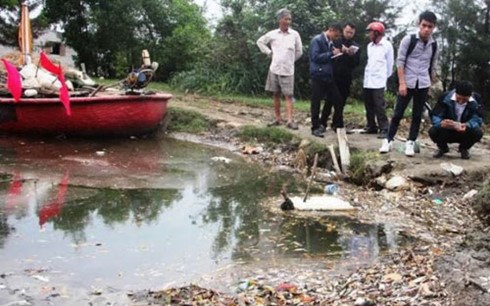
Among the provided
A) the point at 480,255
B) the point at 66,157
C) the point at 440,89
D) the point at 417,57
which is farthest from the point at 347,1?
the point at 480,255

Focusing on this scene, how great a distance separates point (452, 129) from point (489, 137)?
297cm

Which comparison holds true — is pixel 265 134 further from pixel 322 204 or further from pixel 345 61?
pixel 322 204

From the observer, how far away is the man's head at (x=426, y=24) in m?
6.41

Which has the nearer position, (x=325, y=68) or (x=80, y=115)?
(x=325, y=68)

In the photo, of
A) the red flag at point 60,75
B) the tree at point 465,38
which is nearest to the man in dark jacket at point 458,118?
the red flag at point 60,75

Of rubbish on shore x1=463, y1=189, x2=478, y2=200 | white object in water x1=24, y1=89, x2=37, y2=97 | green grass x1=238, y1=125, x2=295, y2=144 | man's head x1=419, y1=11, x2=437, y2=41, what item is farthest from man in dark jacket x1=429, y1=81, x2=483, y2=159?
white object in water x1=24, y1=89, x2=37, y2=97

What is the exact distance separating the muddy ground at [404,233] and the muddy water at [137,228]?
1.01 ft

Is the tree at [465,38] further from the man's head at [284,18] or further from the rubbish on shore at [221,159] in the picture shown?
the rubbish on shore at [221,159]

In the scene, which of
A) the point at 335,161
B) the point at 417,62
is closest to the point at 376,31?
the point at 417,62

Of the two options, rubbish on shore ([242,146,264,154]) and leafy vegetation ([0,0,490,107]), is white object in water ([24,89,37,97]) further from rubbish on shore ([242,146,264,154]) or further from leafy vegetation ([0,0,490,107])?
leafy vegetation ([0,0,490,107])

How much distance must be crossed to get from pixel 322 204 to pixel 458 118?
2.14 m

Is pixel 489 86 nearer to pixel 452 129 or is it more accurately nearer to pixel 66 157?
pixel 452 129

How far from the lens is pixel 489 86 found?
12.2 metres

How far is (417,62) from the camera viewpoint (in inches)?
264
